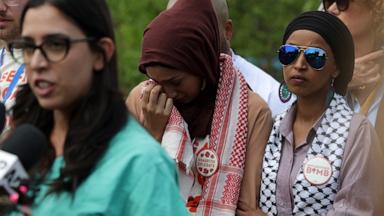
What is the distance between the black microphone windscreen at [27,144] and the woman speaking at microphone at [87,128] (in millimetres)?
→ 101

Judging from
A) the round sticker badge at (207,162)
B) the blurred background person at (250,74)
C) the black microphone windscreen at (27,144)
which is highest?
the blurred background person at (250,74)

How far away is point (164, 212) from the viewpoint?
3.46 metres

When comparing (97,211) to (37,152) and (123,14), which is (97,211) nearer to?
(37,152)

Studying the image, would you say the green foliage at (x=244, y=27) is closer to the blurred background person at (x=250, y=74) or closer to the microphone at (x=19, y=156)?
the blurred background person at (x=250, y=74)

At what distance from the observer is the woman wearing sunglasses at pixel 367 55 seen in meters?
5.68

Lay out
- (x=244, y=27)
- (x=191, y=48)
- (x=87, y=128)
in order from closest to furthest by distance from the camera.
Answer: (x=87, y=128) < (x=191, y=48) < (x=244, y=27)

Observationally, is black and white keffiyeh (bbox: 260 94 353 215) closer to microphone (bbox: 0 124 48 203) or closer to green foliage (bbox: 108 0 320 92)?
microphone (bbox: 0 124 48 203)

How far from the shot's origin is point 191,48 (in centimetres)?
509

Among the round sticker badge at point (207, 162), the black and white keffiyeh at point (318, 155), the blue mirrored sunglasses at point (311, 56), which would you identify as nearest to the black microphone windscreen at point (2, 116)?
the round sticker badge at point (207, 162)

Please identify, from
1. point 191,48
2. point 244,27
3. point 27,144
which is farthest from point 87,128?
point 244,27

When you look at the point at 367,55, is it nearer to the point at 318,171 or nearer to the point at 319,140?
the point at 319,140

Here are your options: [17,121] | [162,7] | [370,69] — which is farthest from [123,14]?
[17,121]

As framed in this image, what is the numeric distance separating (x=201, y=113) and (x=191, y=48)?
34 cm

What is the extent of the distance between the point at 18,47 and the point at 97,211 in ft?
2.07
